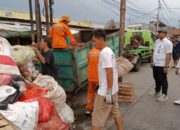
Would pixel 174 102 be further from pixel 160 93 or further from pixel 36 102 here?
pixel 36 102

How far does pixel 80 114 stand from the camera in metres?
6.57

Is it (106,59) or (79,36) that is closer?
(106,59)

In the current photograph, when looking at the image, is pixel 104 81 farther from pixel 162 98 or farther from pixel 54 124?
pixel 162 98

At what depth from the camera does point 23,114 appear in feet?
13.1

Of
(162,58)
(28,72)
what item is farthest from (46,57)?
(162,58)

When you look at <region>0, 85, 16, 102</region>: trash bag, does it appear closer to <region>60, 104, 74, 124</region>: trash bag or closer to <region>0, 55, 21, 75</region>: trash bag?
<region>0, 55, 21, 75</region>: trash bag

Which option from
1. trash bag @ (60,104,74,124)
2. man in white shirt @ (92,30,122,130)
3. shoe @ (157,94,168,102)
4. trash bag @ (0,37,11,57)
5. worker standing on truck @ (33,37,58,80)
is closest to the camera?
man in white shirt @ (92,30,122,130)

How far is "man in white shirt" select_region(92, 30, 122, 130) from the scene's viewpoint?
4336mm

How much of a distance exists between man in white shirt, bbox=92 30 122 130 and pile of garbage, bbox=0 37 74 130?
0.72 metres

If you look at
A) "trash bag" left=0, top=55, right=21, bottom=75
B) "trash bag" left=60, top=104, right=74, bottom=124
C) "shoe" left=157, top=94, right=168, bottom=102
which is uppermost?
"trash bag" left=0, top=55, right=21, bottom=75

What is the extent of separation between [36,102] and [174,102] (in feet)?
13.7

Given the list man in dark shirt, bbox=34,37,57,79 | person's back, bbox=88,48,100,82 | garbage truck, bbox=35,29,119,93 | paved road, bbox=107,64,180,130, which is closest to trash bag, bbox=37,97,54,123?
paved road, bbox=107,64,180,130

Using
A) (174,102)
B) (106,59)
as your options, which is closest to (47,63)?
(106,59)

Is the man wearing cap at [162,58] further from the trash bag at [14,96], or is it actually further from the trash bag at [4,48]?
the trash bag at [14,96]
